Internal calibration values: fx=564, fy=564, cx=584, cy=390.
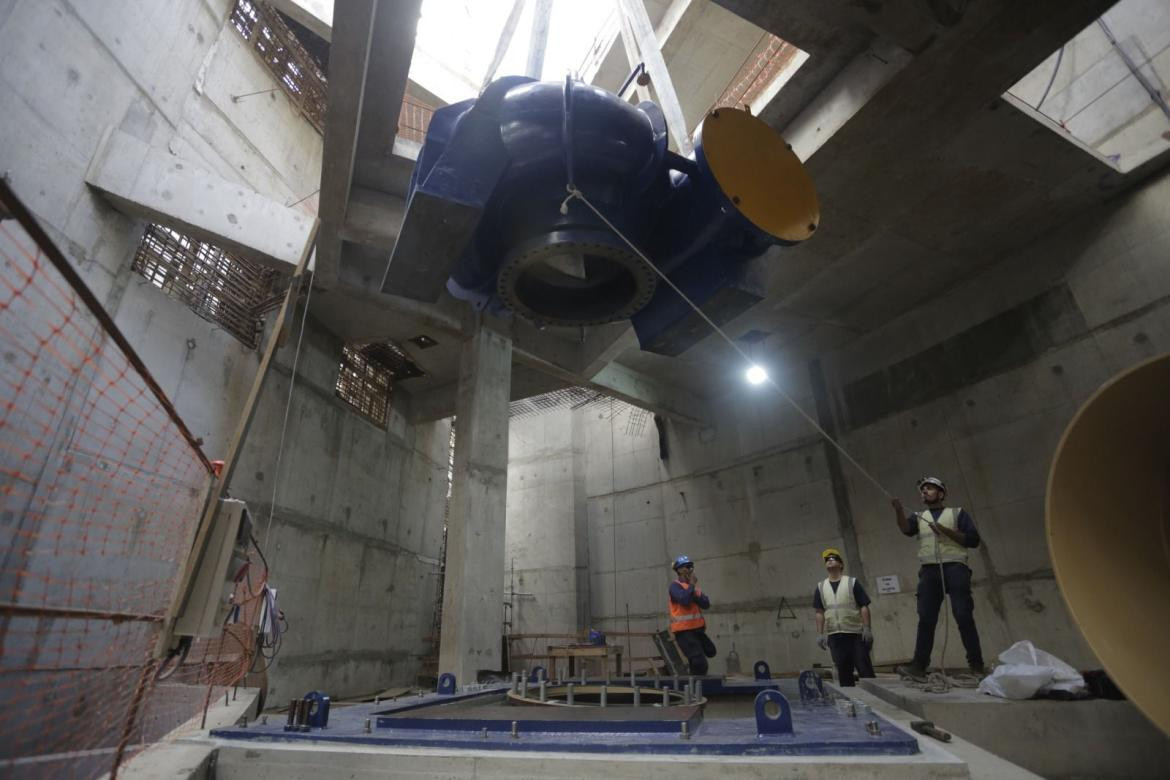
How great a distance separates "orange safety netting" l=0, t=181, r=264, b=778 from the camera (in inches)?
147

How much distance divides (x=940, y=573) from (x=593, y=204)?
3.81 meters

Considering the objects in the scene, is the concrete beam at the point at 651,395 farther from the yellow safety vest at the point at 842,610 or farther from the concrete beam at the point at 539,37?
the concrete beam at the point at 539,37

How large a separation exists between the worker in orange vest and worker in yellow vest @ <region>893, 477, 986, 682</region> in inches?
65.1

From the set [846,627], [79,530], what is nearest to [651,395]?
[846,627]

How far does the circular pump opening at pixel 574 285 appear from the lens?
10.3 feet

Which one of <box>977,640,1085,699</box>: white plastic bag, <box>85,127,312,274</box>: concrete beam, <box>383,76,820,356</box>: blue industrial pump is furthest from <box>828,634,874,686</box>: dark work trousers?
<box>85,127,312,274</box>: concrete beam

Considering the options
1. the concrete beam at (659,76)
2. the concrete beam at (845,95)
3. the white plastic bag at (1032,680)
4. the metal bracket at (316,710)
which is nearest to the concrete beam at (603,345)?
the concrete beam at (845,95)

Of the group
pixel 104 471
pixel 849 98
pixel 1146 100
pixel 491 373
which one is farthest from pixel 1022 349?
pixel 104 471

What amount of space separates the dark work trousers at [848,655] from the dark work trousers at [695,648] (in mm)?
1114

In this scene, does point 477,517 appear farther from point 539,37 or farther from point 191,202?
point 539,37

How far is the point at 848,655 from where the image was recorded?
17.0 feet

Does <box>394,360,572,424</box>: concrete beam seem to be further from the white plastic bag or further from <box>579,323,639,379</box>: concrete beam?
the white plastic bag

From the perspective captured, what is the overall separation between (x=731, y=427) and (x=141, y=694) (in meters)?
8.99

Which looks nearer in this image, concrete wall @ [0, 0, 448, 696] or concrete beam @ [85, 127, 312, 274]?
concrete wall @ [0, 0, 448, 696]
